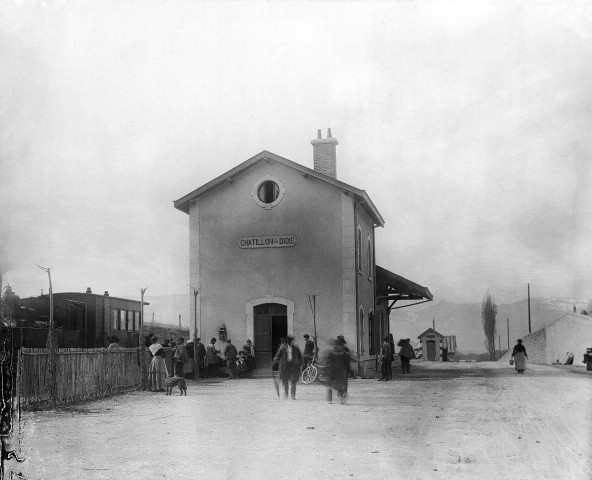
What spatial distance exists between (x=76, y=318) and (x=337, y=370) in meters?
12.0

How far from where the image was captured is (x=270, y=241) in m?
22.5

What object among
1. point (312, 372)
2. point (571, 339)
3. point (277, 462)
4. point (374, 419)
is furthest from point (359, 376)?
point (571, 339)

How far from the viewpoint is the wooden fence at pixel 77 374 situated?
1246 centimetres

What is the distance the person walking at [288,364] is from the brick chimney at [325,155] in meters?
10.6

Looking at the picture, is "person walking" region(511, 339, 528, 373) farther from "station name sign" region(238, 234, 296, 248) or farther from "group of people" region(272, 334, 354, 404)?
"group of people" region(272, 334, 354, 404)

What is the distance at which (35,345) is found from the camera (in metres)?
20.2

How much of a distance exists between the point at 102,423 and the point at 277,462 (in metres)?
4.33

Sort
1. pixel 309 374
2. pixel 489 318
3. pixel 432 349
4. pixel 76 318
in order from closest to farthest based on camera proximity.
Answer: pixel 309 374
pixel 76 318
pixel 432 349
pixel 489 318

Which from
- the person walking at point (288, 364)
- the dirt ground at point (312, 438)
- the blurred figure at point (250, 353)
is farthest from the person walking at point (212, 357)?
the person walking at point (288, 364)

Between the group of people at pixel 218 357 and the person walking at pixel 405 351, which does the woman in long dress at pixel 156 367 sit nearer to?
the group of people at pixel 218 357

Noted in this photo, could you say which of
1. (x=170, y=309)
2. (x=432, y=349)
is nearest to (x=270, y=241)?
(x=432, y=349)

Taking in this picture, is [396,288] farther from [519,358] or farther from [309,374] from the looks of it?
[309,374]

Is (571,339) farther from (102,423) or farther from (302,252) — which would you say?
(102,423)

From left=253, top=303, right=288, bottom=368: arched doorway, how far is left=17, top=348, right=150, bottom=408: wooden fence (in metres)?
5.63
